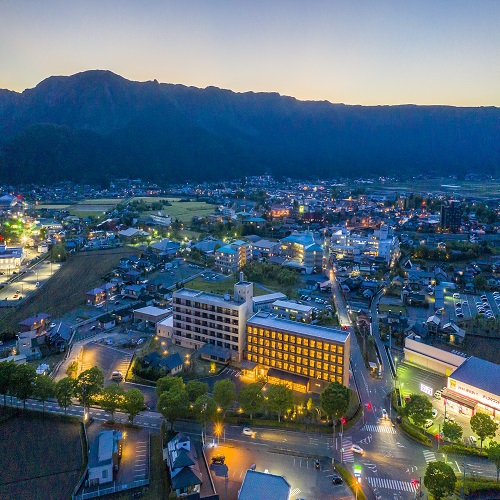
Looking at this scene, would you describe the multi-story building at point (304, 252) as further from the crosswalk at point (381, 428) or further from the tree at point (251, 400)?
the tree at point (251, 400)

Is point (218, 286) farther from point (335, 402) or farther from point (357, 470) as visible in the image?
point (357, 470)

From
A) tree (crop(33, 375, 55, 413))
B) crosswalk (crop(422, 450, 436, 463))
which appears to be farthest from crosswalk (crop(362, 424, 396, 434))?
tree (crop(33, 375, 55, 413))

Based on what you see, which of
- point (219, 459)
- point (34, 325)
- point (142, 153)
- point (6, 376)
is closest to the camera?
point (219, 459)

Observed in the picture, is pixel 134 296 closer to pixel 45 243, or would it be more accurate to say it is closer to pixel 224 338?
pixel 224 338

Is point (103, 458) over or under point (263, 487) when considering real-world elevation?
under

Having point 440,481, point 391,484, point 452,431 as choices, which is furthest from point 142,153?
point 440,481
